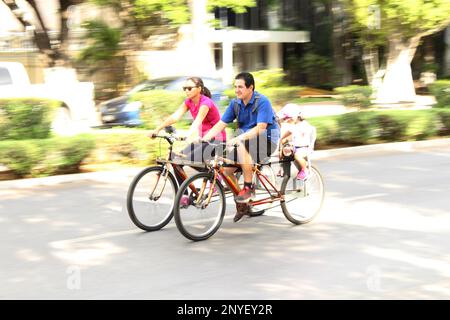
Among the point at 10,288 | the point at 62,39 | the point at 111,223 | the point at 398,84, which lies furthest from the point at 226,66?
the point at 10,288

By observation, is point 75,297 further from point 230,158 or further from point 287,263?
point 230,158

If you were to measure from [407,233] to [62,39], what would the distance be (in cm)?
1802

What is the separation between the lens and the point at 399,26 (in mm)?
28266

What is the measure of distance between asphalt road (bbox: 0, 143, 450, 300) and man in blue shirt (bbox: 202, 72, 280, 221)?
2.34 feet

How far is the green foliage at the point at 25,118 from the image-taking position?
13.0 meters

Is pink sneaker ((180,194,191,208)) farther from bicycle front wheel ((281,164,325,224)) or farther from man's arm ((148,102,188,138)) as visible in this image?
bicycle front wheel ((281,164,325,224))

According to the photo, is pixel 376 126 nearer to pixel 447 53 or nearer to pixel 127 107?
pixel 127 107

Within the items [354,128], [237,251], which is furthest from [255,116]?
[354,128]

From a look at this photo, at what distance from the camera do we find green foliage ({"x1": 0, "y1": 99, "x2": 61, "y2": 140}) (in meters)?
13.0

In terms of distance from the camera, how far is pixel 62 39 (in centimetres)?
2439

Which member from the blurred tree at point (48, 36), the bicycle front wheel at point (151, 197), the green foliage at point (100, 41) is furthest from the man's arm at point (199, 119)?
the green foliage at point (100, 41)

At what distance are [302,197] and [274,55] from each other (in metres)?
34.6

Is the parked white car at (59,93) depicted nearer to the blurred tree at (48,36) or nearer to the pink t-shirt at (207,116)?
the blurred tree at (48,36)

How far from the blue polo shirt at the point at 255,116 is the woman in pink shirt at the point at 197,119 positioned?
0.23 meters
